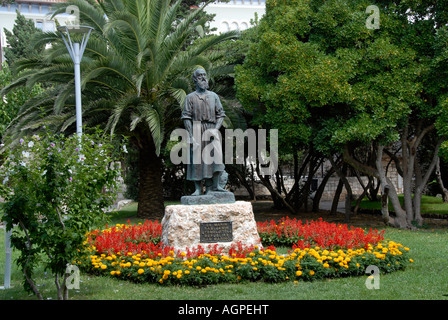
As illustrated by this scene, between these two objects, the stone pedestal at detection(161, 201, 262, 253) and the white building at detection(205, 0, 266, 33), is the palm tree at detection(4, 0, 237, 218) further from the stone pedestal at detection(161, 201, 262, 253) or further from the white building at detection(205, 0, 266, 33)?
the white building at detection(205, 0, 266, 33)

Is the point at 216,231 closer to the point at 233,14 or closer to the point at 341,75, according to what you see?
the point at 341,75

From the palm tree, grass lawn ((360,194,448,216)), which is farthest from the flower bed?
grass lawn ((360,194,448,216))

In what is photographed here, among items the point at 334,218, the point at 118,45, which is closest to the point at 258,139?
the point at 334,218

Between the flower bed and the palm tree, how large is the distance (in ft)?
17.8

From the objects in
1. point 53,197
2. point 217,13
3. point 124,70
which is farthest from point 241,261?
point 217,13

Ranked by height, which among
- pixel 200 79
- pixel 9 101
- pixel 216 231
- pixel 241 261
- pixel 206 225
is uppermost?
pixel 9 101

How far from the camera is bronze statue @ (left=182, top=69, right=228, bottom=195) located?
8.05 meters

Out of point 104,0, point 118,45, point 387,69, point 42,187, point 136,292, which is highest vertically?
point 104,0

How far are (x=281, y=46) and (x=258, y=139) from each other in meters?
3.74

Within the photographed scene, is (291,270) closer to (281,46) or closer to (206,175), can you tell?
(206,175)

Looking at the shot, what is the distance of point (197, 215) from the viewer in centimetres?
777

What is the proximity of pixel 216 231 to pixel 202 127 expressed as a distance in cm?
176

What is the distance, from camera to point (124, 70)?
1302 cm

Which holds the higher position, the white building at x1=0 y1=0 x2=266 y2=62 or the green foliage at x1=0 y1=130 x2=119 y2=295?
the white building at x1=0 y1=0 x2=266 y2=62
